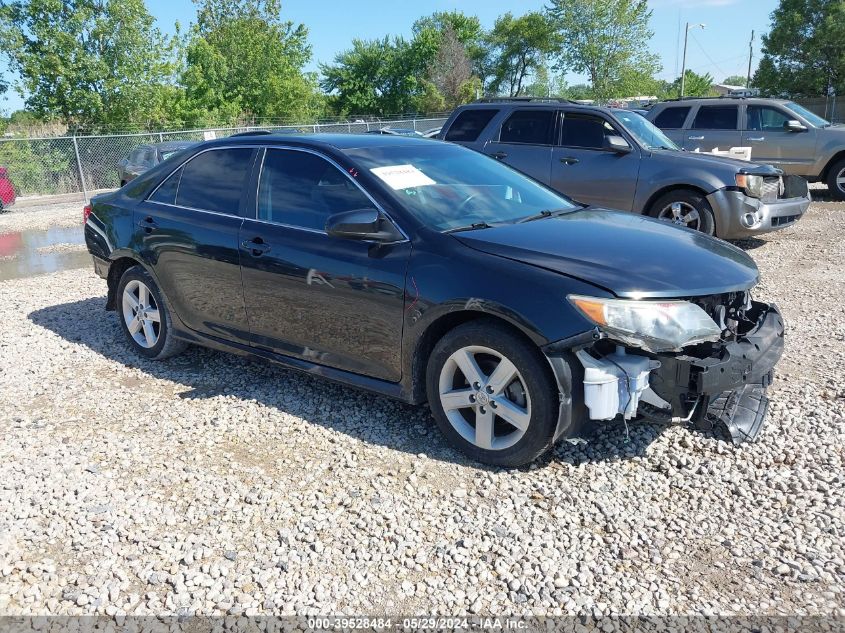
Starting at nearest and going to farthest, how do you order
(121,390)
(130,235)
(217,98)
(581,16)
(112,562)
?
(112,562) < (121,390) < (130,235) < (217,98) < (581,16)

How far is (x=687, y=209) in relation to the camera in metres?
8.63

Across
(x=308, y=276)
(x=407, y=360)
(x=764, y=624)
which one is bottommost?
(x=764, y=624)

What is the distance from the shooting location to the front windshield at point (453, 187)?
3.98 metres

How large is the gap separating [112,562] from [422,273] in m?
1.97

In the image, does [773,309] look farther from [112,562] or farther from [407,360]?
[112,562]

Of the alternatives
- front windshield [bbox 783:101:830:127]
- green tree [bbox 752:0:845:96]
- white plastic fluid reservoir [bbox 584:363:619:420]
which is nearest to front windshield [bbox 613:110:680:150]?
front windshield [bbox 783:101:830:127]

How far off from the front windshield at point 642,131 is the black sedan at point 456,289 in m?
4.79

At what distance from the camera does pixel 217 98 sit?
34500mm

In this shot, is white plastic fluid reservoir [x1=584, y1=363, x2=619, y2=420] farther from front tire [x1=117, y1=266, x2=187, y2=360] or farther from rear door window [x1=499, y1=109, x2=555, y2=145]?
rear door window [x1=499, y1=109, x2=555, y2=145]

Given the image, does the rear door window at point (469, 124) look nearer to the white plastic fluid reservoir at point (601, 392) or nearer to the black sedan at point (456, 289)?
the black sedan at point (456, 289)

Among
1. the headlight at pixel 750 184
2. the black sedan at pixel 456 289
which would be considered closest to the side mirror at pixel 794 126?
the headlight at pixel 750 184

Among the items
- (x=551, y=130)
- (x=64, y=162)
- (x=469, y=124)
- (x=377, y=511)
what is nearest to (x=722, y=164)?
(x=551, y=130)

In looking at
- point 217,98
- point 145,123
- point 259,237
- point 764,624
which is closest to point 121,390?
point 259,237

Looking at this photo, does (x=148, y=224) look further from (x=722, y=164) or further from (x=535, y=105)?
(x=722, y=164)
